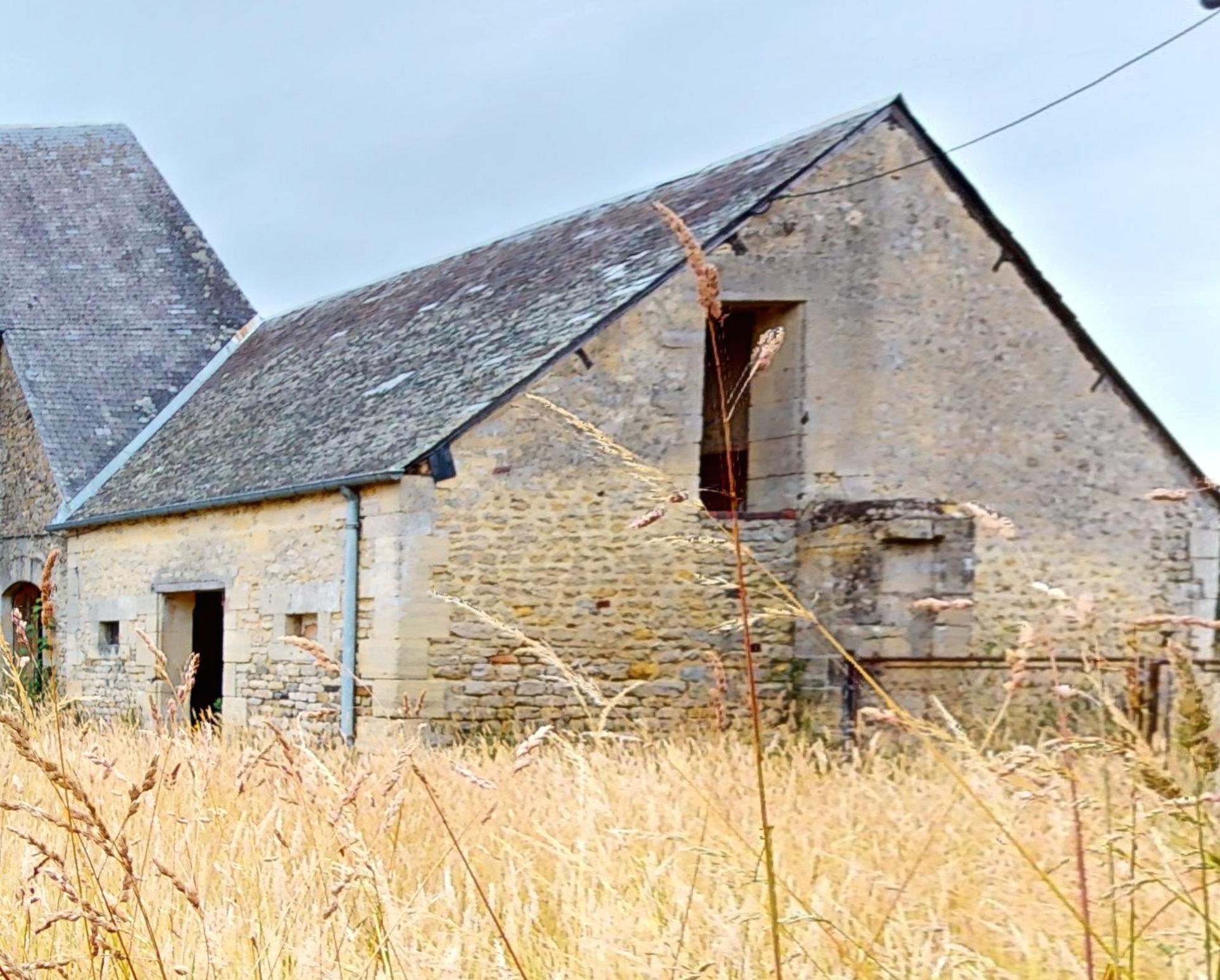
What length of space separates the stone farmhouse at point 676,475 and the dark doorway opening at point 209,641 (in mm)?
631

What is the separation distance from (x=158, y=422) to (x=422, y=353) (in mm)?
5400

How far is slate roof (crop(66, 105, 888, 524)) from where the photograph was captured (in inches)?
463

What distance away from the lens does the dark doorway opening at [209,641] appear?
15930 millimetres

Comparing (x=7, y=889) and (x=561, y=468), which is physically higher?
(x=561, y=468)

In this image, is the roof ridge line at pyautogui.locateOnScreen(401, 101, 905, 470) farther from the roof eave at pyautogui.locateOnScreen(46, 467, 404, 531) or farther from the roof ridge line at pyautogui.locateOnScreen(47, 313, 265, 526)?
the roof ridge line at pyautogui.locateOnScreen(47, 313, 265, 526)

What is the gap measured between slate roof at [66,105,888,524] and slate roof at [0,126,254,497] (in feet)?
2.65

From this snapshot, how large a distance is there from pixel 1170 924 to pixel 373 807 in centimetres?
221

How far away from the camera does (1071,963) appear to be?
3012 millimetres

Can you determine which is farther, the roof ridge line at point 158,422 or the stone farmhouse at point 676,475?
the roof ridge line at point 158,422

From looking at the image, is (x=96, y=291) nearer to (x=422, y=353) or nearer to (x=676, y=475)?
(x=422, y=353)

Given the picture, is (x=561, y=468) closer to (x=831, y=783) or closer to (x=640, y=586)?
(x=640, y=586)

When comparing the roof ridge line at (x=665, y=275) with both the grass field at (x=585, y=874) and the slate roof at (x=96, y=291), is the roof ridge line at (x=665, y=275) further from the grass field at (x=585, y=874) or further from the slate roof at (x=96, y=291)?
the slate roof at (x=96, y=291)

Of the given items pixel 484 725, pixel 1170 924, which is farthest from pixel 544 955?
pixel 484 725

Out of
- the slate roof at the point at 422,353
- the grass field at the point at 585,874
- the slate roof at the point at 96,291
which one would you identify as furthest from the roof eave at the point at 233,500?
the grass field at the point at 585,874
